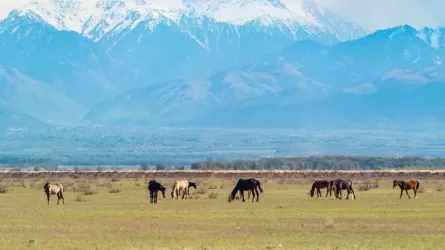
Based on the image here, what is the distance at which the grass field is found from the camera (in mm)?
34344

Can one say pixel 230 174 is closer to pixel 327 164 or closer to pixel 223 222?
pixel 223 222

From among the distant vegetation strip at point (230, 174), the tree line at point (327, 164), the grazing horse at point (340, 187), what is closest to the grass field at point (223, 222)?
the grazing horse at point (340, 187)

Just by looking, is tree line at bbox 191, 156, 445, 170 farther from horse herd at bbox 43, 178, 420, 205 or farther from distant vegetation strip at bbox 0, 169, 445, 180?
horse herd at bbox 43, 178, 420, 205

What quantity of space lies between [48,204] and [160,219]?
31.8 ft

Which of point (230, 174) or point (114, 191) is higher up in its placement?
point (230, 174)

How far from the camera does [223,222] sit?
40719mm

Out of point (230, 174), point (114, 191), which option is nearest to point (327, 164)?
point (230, 174)

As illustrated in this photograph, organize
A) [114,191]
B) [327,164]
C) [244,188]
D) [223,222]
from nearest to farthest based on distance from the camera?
[223,222], [244,188], [114,191], [327,164]

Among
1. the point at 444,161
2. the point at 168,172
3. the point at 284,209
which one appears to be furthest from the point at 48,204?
the point at 444,161

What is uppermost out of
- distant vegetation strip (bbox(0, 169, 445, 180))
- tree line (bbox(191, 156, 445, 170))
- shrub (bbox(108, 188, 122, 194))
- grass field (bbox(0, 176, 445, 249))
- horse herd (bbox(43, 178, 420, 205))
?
tree line (bbox(191, 156, 445, 170))

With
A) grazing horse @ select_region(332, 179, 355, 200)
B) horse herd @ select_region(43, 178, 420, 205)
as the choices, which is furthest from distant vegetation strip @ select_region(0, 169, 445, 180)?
grazing horse @ select_region(332, 179, 355, 200)

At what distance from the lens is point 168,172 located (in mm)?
92000

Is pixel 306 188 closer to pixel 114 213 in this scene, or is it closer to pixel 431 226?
pixel 114 213

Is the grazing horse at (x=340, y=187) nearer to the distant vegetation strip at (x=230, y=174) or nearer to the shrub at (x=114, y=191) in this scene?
the shrub at (x=114, y=191)
